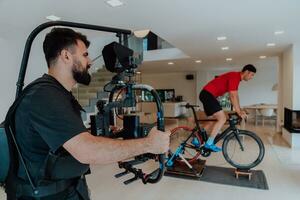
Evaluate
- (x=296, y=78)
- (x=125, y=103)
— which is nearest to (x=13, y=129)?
(x=125, y=103)

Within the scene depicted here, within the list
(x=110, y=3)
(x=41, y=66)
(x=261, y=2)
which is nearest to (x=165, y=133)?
(x=110, y=3)

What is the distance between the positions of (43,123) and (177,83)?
11.1 meters

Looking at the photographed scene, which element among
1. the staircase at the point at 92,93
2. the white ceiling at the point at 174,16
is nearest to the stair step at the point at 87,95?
the staircase at the point at 92,93

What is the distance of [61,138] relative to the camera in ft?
2.63

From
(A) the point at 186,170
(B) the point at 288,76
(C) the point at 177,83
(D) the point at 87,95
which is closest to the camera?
(A) the point at 186,170

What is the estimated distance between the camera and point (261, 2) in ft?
8.89

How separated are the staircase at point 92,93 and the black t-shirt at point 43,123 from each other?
133 inches

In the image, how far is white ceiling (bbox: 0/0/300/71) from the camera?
8.66 ft

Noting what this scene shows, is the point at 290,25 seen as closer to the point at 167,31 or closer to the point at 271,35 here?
the point at 271,35

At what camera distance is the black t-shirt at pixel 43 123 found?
0.81 m

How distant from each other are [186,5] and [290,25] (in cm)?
207

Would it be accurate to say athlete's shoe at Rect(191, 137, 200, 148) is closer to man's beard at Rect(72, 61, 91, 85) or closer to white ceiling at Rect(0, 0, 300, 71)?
white ceiling at Rect(0, 0, 300, 71)

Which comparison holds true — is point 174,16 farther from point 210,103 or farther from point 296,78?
point 296,78

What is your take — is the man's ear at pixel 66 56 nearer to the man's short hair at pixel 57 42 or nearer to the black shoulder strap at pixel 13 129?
the man's short hair at pixel 57 42
